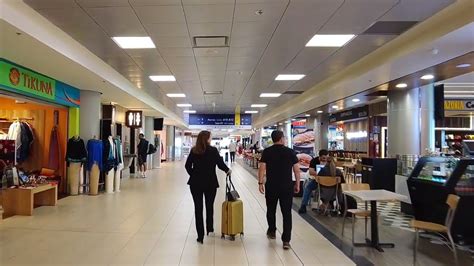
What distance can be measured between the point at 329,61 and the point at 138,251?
17.4 feet

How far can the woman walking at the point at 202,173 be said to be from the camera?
4570 mm

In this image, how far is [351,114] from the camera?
1573 centimetres

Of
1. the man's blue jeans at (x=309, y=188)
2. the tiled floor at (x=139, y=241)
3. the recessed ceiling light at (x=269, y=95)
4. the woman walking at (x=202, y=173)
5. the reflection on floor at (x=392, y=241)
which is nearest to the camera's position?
the tiled floor at (x=139, y=241)

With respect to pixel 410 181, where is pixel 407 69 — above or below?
above

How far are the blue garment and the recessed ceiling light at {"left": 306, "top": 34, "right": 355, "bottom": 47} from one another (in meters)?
5.62

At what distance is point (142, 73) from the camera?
27.8ft

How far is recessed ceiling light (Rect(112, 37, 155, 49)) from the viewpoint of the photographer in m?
5.78

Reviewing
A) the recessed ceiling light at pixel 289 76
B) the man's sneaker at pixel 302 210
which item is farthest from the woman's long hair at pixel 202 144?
the recessed ceiling light at pixel 289 76

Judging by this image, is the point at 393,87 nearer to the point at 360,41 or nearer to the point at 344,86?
the point at 344,86

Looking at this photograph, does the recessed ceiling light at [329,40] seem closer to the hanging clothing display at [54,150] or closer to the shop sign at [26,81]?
the shop sign at [26,81]

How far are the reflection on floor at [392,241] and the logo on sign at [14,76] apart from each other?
5.61m

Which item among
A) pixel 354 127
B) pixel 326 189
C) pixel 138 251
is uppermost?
pixel 354 127

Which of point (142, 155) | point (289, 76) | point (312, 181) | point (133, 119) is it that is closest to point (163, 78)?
point (289, 76)

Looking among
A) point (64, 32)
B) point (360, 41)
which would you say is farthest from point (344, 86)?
point (64, 32)
